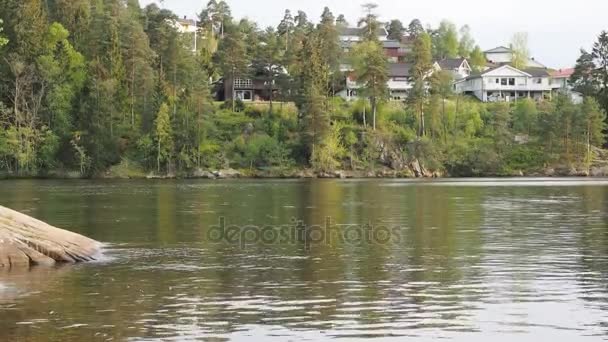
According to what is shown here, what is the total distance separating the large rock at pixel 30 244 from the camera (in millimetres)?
29984

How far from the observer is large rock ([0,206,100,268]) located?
98.4ft

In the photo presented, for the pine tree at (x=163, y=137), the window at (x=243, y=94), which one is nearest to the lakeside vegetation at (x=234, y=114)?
the pine tree at (x=163, y=137)

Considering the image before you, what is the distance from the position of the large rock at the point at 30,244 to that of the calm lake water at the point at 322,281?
118 centimetres

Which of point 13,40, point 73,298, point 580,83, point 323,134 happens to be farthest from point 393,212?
point 580,83

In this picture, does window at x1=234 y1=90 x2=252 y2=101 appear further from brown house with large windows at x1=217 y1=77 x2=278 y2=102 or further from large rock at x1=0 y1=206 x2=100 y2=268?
large rock at x1=0 y1=206 x2=100 y2=268

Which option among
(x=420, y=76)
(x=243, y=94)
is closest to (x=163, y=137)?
(x=243, y=94)

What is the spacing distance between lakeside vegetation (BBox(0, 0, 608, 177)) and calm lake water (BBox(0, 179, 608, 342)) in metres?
87.3

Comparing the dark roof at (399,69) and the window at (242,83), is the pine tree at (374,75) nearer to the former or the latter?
the window at (242,83)

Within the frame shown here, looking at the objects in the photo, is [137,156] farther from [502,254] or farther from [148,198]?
[502,254]

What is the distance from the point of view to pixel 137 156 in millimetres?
142250

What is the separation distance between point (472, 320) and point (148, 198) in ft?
195

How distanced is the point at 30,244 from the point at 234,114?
131 metres

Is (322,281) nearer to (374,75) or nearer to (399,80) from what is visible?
(374,75)

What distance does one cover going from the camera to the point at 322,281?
27.6 m
